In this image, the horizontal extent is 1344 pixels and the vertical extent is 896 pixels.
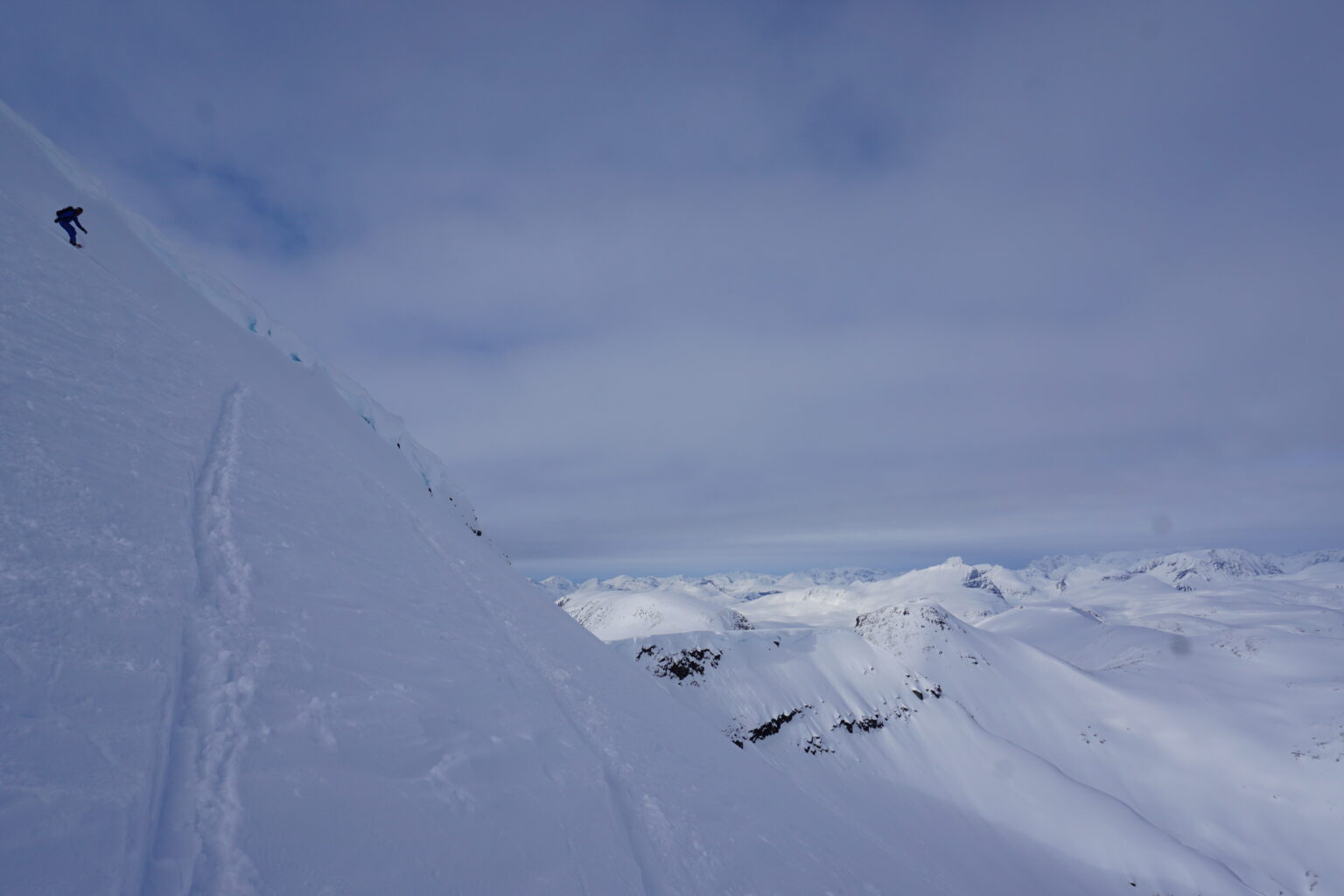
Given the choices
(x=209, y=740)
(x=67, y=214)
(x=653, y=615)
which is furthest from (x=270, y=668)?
(x=653, y=615)

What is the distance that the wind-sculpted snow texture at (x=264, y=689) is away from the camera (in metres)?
3.85

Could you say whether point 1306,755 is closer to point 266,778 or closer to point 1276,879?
point 1276,879

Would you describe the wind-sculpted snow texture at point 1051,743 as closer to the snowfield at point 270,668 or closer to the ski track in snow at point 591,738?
the snowfield at point 270,668

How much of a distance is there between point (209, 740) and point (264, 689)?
38.2 inches

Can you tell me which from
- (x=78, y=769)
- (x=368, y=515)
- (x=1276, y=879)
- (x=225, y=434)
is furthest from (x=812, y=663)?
(x=78, y=769)

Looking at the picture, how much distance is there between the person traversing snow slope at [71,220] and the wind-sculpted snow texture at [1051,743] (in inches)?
1154

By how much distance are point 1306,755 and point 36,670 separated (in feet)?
258

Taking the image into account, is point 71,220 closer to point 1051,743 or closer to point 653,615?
point 1051,743

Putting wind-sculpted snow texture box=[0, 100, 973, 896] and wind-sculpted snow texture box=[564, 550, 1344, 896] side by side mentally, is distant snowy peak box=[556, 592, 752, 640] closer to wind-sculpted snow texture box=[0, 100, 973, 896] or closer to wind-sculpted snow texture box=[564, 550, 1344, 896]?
wind-sculpted snow texture box=[564, 550, 1344, 896]

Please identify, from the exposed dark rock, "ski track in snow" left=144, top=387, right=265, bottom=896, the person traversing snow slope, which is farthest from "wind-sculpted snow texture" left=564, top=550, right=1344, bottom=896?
the person traversing snow slope

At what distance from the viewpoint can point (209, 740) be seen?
4578mm

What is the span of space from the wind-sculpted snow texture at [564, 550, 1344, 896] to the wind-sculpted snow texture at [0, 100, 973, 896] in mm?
16927

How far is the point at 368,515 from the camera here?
12945mm

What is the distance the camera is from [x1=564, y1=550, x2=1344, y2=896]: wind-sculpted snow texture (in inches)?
1342
